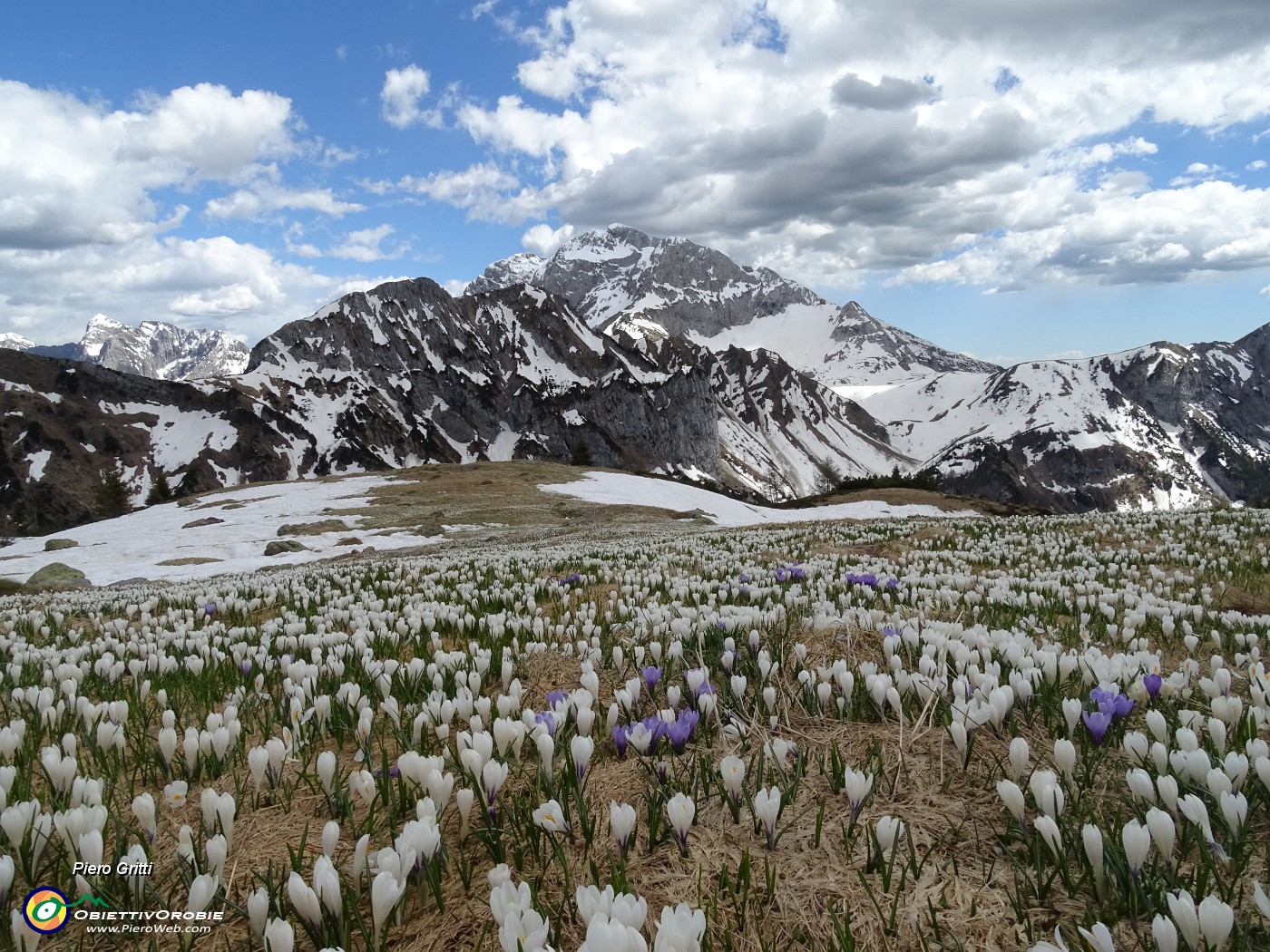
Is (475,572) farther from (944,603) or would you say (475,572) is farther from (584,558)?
(944,603)

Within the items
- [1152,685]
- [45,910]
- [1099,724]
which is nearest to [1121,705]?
[1099,724]

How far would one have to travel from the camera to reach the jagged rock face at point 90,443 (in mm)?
160500

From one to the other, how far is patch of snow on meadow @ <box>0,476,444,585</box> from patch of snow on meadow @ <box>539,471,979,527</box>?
707 inches

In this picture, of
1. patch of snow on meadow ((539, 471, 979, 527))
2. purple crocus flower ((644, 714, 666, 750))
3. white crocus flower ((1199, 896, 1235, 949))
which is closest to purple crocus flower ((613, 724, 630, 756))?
purple crocus flower ((644, 714, 666, 750))

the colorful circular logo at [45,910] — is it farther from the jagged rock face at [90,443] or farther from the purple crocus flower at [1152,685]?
the jagged rock face at [90,443]

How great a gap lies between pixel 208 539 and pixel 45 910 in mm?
38200

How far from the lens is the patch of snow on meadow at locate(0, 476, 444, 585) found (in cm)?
2527

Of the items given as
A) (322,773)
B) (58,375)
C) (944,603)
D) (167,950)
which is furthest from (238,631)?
(58,375)

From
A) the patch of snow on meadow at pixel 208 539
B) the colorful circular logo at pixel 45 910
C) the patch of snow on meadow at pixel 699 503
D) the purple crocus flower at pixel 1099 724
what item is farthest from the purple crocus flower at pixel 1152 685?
the patch of snow on meadow at pixel 699 503

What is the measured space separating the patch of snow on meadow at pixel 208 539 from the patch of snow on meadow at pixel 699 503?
17961 mm

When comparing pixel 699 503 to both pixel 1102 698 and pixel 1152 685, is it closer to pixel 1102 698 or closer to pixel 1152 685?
pixel 1152 685

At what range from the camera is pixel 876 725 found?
3.99m

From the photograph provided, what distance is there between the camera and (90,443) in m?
180

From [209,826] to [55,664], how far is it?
4.44 metres
